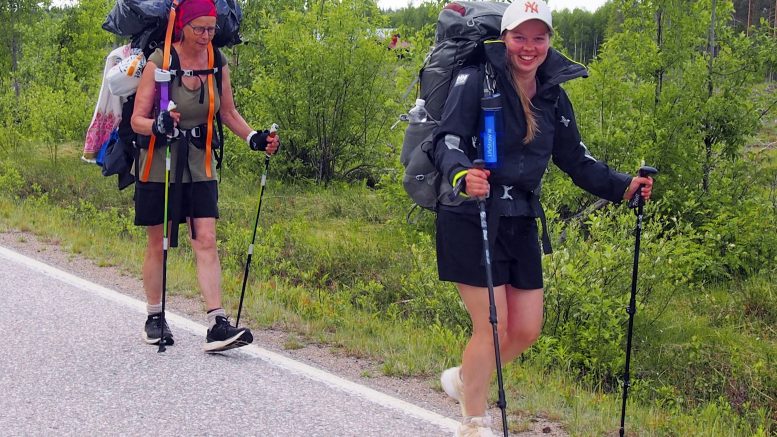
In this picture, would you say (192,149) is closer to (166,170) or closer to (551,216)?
(166,170)

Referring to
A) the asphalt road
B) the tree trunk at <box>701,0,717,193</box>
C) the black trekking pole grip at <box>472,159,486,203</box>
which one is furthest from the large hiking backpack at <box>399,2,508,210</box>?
the tree trunk at <box>701,0,717,193</box>

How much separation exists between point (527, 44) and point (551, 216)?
3.45 meters

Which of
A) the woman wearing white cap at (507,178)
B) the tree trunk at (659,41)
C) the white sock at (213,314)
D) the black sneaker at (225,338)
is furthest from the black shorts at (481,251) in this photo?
the tree trunk at (659,41)

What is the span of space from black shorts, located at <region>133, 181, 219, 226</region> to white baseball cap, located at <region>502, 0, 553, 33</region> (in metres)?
2.47

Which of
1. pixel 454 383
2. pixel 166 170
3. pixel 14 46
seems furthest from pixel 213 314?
pixel 14 46

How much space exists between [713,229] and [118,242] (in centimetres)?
612

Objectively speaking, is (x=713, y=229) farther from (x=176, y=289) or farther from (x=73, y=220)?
(x=73, y=220)

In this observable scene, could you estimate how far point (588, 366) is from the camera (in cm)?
606

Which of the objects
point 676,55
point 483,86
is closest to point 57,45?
point 676,55

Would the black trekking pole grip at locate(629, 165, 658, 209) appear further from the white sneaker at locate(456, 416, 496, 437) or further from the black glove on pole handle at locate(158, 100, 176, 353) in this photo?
the black glove on pole handle at locate(158, 100, 176, 353)

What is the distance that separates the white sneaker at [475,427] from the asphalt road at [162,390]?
1.08 feet

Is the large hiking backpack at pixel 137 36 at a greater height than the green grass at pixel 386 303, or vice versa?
the large hiking backpack at pixel 137 36

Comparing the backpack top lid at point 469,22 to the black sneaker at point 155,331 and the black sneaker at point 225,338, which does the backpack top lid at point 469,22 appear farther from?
the black sneaker at point 155,331

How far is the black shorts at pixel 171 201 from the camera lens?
5.39 meters
